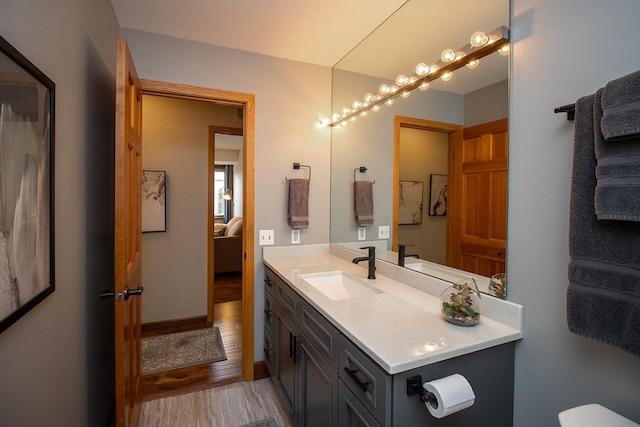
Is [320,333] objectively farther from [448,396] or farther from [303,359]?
[448,396]

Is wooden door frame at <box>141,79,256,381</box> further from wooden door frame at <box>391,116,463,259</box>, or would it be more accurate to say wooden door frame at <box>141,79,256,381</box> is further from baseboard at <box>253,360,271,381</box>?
wooden door frame at <box>391,116,463,259</box>

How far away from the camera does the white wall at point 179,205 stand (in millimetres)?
3227

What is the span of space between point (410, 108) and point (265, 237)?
1399 millimetres

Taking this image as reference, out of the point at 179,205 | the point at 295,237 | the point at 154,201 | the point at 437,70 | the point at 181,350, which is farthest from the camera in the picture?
the point at 179,205

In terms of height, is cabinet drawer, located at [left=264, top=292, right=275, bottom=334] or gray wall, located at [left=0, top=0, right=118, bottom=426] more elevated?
gray wall, located at [left=0, top=0, right=118, bottom=426]

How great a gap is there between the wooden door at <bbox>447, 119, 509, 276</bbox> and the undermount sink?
61 cm

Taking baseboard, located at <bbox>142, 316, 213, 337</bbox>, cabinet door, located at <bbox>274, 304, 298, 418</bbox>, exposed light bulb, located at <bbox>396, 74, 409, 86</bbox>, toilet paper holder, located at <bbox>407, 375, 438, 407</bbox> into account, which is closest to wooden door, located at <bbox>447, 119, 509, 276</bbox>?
exposed light bulb, located at <bbox>396, 74, 409, 86</bbox>

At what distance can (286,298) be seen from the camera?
189cm

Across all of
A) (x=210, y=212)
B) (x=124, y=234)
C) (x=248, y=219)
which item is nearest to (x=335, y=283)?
(x=248, y=219)

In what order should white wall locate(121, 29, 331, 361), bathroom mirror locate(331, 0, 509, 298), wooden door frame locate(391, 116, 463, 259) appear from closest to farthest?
bathroom mirror locate(331, 0, 509, 298), wooden door frame locate(391, 116, 463, 259), white wall locate(121, 29, 331, 361)

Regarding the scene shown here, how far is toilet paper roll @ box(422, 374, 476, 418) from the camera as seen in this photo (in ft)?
2.97

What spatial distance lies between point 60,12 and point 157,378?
94.5 inches

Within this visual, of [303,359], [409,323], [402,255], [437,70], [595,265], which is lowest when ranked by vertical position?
[303,359]

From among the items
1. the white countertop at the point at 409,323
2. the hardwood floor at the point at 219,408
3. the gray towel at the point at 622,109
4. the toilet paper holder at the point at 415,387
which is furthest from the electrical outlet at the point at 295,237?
the gray towel at the point at 622,109
